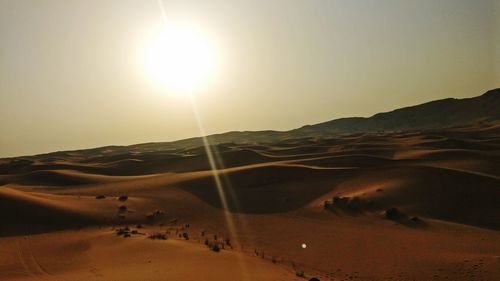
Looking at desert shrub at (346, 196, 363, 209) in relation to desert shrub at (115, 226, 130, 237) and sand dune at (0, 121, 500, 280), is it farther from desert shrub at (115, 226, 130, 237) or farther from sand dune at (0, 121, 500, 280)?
desert shrub at (115, 226, 130, 237)

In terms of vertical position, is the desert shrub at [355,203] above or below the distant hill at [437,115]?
below

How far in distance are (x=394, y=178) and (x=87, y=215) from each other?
1661 centimetres

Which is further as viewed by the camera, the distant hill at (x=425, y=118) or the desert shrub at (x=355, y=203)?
the distant hill at (x=425, y=118)

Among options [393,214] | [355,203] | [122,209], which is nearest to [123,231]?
[122,209]

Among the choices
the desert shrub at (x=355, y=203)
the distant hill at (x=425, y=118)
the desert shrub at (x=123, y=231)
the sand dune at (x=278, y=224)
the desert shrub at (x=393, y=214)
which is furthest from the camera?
the distant hill at (x=425, y=118)

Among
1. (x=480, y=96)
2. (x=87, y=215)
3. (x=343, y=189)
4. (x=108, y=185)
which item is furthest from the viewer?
(x=480, y=96)

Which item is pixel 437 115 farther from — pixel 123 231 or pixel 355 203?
pixel 123 231

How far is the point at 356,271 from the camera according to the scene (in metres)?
12.1

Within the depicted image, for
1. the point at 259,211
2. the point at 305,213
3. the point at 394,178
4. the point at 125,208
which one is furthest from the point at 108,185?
the point at 394,178

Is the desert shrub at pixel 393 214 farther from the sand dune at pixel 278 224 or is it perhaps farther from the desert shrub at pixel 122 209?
the desert shrub at pixel 122 209

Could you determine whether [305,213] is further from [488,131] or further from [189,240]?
[488,131]

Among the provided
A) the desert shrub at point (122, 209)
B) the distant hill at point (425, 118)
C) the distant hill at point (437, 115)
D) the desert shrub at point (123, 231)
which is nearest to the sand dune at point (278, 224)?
the desert shrub at point (122, 209)

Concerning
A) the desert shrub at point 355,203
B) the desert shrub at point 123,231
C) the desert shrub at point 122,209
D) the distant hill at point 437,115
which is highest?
the distant hill at point 437,115

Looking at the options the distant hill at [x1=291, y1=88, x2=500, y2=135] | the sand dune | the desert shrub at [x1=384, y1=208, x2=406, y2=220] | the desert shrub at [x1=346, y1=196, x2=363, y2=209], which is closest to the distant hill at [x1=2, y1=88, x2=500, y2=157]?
the distant hill at [x1=291, y1=88, x2=500, y2=135]
